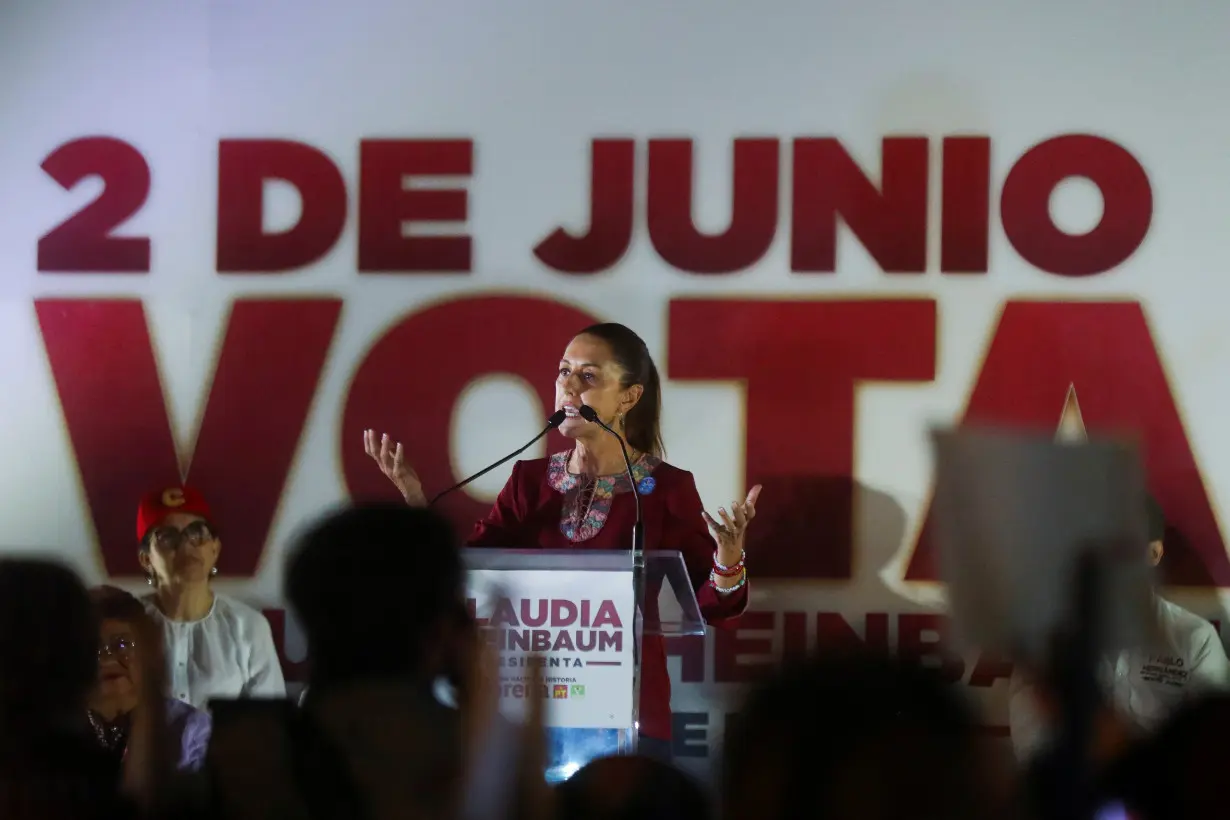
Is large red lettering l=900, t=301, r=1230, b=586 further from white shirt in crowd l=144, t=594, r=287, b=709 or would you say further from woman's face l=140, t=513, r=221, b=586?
woman's face l=140, t=513, r=221, b=586

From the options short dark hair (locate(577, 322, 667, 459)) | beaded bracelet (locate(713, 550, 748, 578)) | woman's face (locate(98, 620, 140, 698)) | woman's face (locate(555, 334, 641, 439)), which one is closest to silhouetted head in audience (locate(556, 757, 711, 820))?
woman's face (locate(98, 620, 140, 698))

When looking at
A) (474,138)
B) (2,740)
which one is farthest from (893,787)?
(474,138)

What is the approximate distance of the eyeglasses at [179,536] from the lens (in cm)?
422

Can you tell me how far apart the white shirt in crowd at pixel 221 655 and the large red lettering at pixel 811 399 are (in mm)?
1525

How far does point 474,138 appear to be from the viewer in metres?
4.52

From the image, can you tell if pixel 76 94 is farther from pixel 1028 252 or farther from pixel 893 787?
pixel 893 787

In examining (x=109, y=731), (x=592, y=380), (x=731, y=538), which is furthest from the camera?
(x=592, y=380)

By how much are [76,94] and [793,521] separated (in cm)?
274

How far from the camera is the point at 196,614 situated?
13.7 feet

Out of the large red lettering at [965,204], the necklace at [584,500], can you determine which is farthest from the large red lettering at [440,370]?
the large red lettering at [965,204]

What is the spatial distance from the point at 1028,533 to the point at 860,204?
9.78 feet

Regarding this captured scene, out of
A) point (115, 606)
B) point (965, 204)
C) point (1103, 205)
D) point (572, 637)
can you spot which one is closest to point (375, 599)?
point (572, 637)

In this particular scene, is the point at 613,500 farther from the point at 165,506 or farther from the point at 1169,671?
the point at 1169,671

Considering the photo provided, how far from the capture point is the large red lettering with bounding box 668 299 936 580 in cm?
437
